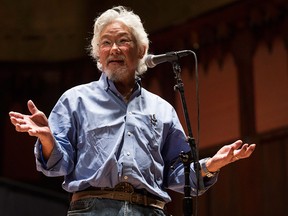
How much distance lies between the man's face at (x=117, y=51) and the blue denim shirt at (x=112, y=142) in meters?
0.06

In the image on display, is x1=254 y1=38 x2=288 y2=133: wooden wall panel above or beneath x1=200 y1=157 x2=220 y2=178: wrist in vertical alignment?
above

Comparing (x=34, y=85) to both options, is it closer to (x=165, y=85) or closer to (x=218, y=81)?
(x=165, y=85)

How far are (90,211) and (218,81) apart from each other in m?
3.58

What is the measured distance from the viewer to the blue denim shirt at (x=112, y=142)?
266cm

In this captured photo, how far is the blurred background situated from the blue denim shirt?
195cm

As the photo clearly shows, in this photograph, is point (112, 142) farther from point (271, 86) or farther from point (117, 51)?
→ point (271, 86)

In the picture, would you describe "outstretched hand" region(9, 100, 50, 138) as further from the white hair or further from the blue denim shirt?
the white hair

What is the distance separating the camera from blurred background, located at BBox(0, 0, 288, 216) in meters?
5.52

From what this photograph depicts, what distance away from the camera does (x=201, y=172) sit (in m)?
2.78

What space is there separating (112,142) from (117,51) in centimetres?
45

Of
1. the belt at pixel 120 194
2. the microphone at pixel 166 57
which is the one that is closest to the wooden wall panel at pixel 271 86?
the microphone at pixel 166 57

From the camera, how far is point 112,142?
9.04 feet

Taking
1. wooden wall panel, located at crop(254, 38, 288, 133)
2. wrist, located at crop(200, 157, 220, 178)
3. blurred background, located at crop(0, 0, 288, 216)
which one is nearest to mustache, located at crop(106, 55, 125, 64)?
wrist, located at crop(200, 157, 220, 178)

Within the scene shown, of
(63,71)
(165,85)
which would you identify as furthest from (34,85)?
(165,85)
